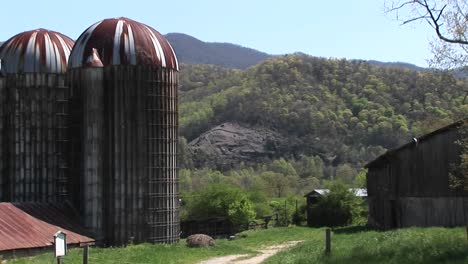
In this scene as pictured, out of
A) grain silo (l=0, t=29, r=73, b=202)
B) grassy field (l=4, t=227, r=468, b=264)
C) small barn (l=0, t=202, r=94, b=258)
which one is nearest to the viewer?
grassy field (l=4, t=227, r=468, b=264)

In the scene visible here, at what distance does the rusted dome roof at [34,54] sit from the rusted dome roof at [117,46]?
1325 millimetres

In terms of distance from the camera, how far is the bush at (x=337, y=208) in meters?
59.6

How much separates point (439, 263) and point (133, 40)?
25129mm

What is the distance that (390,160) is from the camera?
42.9 metres

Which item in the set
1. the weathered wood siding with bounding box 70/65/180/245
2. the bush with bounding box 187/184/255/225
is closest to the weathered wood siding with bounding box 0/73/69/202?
the weathered wood siding with bounding box 70/65/180/245

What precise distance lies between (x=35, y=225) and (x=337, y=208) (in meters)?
29.8

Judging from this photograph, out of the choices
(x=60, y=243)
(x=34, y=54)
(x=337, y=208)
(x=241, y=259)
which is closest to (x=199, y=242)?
(x=241, y=259)

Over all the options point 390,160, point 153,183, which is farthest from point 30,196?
point 390,160

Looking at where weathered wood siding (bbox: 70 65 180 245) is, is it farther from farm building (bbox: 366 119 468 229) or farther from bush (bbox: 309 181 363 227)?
bush (bbox: 309 181 363 227)

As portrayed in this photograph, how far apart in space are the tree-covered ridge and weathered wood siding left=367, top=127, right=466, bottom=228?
96.3 meters

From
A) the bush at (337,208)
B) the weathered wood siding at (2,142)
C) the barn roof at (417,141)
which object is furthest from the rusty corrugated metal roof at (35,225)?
the bush at (337,208)

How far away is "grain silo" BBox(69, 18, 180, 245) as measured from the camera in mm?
40406

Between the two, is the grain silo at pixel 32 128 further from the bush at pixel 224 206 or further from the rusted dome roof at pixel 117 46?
the bush at pixel 224 206

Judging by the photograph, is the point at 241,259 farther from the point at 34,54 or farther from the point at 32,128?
the point at 34,54
